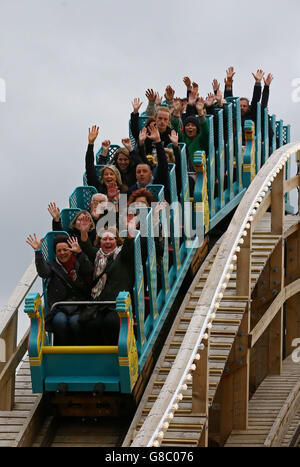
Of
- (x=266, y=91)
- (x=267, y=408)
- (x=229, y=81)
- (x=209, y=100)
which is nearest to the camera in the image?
(x=267, y=408)

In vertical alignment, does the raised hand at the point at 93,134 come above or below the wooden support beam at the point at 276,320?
above

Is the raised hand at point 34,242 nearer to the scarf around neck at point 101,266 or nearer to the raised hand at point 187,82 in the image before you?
the scarf around neck at point 101,266

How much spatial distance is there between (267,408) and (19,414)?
13.9 feet

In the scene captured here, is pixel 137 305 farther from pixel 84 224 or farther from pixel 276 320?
pixel 276 320

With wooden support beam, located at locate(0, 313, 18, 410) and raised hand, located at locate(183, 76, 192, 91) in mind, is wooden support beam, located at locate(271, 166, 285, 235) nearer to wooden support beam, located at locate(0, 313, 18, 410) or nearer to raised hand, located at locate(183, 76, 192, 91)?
raised hand, located at locate(183, 76, 192, 91)

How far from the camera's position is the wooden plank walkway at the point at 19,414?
34.6 ft

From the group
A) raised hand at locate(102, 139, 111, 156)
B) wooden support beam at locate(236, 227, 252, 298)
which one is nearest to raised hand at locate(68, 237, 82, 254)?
wooden support beam at locate(236, 227, 252, 298)

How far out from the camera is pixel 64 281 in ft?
36.0

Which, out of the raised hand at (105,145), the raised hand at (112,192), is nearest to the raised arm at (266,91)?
the raised hand at (105,145)

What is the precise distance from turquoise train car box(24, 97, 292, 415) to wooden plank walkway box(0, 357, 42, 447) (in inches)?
12.4

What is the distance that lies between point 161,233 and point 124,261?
94cm

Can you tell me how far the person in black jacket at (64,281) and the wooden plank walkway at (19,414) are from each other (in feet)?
2.26

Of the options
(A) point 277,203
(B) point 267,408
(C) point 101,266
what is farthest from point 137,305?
(A) point 277,203

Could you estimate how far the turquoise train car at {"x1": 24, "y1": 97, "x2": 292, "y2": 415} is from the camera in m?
10.4
